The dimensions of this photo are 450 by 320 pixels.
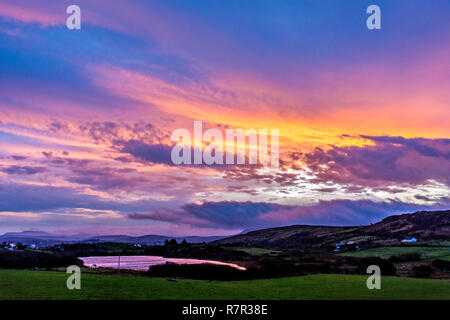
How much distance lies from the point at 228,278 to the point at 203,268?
11.8m

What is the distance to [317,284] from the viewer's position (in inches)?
2462

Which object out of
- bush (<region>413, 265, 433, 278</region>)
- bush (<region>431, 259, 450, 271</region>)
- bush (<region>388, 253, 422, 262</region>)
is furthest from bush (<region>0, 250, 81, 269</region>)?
bush (<region>431, 259, 450, 271</region>)

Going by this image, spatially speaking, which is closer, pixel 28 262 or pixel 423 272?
pixel 423 272

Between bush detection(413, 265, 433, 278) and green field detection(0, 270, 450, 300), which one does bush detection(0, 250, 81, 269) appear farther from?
bush detection(413, 265, 433, 278)

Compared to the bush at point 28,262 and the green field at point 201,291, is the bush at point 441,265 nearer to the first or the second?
the green field at point 201,291

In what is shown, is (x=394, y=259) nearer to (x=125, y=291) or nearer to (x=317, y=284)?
(x=317, y=284)

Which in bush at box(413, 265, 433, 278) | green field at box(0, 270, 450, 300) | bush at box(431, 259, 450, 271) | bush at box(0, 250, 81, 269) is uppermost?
green field at box(0, 270, 450, 300)

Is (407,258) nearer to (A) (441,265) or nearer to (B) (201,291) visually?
(A) (441,265)

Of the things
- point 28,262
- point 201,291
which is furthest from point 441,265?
point 28,262

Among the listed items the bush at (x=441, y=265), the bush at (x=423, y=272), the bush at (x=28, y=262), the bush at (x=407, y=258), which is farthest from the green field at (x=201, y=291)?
the bush at (x=407, y=258)
